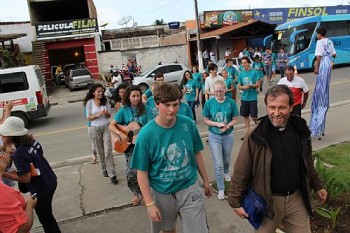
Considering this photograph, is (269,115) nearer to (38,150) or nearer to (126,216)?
(38,150)

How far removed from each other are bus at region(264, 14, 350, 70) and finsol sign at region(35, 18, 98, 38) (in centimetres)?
1335

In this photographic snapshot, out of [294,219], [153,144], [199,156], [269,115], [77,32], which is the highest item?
[77,32]

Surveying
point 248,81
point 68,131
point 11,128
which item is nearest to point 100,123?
point 11,128

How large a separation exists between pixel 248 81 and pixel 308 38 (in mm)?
16146

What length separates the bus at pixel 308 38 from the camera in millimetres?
22391

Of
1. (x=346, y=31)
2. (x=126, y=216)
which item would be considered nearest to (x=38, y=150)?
(x=126, y=216)

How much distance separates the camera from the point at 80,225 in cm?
471

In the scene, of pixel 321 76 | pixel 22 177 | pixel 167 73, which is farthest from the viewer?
pixel 167 73

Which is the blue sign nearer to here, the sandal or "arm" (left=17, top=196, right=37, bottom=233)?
the sandal

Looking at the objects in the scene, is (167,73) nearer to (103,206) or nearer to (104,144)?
(104,144)

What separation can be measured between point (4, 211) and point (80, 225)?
2377mm

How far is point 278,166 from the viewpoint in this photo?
2.73 meters

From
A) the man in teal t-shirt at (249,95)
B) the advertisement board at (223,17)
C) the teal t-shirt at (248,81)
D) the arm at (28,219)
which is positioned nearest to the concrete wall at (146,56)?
the advertisement board at (223,17)

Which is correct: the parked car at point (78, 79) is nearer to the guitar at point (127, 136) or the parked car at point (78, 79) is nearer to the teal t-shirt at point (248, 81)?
the teal t-shirt at point (248, 81)
